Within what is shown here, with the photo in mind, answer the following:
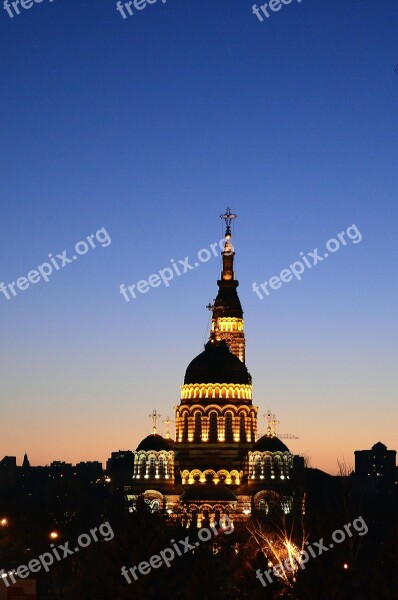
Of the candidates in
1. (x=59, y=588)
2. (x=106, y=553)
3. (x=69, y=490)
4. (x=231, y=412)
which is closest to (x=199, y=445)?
(x=231, y=412)

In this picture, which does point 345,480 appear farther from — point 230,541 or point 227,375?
point 227,375

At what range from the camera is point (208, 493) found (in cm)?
9338

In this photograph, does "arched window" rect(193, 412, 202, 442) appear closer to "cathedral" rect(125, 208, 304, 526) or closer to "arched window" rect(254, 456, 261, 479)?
"cathedral" rect(125, 208, 304, 526)

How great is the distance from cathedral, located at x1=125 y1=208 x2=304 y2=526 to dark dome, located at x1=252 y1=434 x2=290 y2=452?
0.27 ft

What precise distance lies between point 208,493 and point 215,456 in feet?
21.0

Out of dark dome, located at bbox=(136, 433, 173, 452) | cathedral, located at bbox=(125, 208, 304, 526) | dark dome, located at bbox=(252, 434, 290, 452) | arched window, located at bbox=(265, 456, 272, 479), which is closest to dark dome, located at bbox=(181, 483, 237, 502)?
cathedral, located at bbox=(125, 208, 304, 526)

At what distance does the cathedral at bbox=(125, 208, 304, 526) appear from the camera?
94375mm

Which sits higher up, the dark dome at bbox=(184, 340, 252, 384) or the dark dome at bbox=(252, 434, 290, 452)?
→ the dark dome at bbox=(184, 340, 252, 384)

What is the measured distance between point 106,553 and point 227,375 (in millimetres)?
60302

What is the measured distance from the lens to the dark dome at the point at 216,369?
101938 mm

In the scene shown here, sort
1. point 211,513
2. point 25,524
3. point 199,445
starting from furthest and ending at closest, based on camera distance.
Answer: point 199,445, point 211,513, point 25,524

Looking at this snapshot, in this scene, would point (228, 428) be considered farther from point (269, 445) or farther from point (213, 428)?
point (269, 445)

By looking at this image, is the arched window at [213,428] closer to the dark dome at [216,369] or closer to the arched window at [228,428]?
the arched window at [228,428]

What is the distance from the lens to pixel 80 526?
7062 cm
